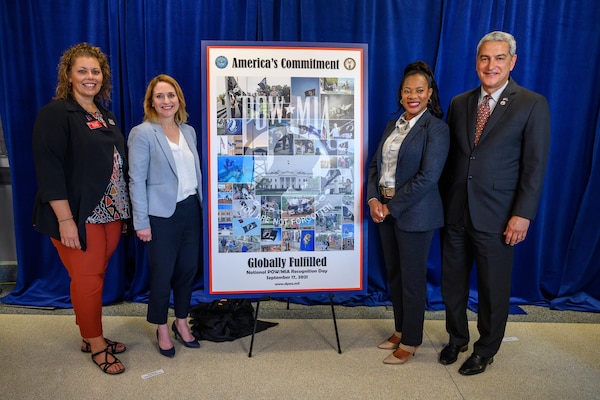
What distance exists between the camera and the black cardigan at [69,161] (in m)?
2.03

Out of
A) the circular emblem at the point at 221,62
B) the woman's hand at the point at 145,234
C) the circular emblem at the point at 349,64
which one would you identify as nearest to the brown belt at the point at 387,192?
the circular emblem at the point at 349,64

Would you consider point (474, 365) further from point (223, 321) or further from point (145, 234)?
point (145, 234)

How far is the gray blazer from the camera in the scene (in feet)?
7.05

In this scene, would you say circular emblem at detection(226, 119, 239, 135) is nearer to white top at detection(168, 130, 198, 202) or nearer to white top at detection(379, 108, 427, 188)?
white top at detection(168, 130, 198, 202)

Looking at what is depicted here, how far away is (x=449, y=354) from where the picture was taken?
2.34 metres

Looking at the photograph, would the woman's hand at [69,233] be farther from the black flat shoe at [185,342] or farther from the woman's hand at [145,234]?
the black flat shoe at [185,342]

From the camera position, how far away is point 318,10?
2.96m

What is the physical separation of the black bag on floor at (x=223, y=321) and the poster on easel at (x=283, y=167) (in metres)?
0.30

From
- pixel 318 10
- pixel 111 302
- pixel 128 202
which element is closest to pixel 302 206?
pixel 128 202

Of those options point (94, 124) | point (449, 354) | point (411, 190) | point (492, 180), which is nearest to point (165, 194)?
point (94, 124)

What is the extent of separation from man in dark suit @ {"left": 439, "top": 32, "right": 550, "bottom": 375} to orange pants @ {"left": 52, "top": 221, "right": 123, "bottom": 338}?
1.77 metres

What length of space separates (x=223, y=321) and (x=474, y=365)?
55.6 inches

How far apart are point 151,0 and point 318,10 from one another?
1119mm

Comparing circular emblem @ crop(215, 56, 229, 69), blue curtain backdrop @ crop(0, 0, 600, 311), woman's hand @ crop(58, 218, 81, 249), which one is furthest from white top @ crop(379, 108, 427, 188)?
woman's hand @ crop(58, 218, 81, 249)
